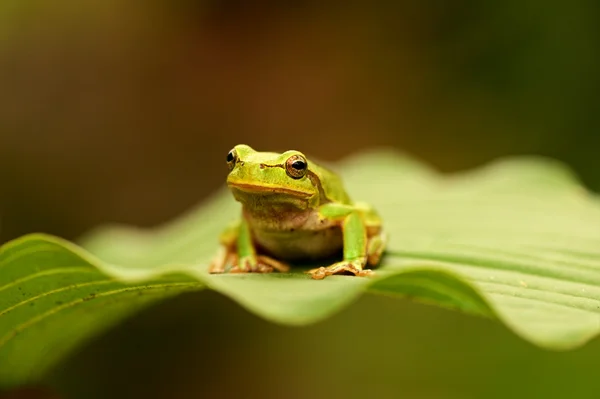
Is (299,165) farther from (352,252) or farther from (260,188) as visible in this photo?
(352,252)

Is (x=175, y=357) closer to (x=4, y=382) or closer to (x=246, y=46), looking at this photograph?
(x=4, y=382)

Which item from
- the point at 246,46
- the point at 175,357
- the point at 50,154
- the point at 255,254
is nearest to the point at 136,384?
the point at 175,357

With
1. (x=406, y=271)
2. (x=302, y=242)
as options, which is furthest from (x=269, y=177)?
(x=406, y=271)

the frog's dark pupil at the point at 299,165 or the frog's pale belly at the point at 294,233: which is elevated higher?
the frog's dark pupil at the point at 299,165

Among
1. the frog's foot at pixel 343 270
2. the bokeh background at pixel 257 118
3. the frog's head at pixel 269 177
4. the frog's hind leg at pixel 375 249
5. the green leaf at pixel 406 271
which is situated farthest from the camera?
the bokeh background at pixel 257 118

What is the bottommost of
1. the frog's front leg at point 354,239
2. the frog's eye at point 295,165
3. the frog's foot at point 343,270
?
the frog's foot at point 343,270

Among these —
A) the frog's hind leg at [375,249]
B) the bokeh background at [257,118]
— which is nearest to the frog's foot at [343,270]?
the frog's hind leg at [375,249]

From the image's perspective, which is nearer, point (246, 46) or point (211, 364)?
point (211, 364)

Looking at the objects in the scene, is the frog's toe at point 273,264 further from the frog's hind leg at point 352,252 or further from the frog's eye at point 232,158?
the frog's eye at point 232,158
